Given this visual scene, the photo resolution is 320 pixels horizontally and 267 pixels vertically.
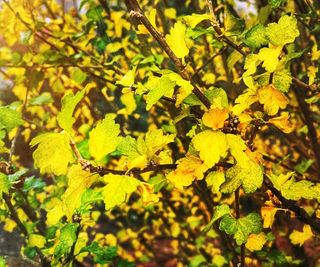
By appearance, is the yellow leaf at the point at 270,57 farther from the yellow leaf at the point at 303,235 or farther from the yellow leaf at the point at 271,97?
the yellow leaf at the point at 303,235

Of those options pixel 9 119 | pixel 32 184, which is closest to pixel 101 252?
pixel 32 184

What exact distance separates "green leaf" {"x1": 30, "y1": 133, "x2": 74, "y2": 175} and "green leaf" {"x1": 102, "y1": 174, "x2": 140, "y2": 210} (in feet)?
0.38

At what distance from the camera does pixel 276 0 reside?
3.61ft

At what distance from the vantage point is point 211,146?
86cm

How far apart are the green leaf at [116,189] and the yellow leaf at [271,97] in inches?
15.9

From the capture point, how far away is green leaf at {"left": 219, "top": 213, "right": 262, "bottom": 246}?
100cm

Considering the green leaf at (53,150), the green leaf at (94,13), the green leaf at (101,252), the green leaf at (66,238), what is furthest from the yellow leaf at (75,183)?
the green leaf at (94,13)

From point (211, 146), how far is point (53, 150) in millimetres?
362

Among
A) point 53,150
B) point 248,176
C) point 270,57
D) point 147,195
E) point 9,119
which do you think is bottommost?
point 248,176

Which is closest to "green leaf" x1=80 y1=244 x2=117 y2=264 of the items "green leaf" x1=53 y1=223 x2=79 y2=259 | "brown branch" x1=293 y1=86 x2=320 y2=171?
"green leaf" x1=53 y1=223 x2=79 y2=259

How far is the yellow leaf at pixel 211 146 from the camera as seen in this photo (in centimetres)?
84

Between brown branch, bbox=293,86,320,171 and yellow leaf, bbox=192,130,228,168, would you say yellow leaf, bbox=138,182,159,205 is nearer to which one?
yellow leaf, bbox=192,130,228,168

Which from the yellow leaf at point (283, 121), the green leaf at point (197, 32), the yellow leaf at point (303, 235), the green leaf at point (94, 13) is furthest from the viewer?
the green leaf at point (94, 13)

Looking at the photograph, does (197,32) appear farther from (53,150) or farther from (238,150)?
(53,150)
